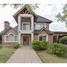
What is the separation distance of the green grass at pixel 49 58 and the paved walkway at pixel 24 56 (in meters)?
0.08

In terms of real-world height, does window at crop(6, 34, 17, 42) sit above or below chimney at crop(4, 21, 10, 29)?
below

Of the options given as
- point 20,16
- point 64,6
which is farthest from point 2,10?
point 64,6

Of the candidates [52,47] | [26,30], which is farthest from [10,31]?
[52,47]

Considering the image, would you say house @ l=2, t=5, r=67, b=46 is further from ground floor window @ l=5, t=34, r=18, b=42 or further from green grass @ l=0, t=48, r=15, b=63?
green grass @ l=0, t=48, r=15, b=63

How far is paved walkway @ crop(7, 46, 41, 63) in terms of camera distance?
129 inches

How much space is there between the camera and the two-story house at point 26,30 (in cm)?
341

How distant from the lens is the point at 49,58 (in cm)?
333

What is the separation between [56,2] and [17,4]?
2.14 ft

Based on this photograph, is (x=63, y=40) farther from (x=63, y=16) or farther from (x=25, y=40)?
(x=25, y=40)

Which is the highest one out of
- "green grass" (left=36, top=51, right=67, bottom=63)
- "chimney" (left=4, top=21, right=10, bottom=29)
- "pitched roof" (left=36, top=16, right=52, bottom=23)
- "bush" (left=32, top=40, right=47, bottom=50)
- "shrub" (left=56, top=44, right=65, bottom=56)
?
"pitched roof" (left=36, top=16, right=52, bottom=23)

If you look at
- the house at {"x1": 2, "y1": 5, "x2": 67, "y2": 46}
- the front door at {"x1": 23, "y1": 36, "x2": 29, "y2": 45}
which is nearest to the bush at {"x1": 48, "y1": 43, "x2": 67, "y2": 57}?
the house at {"x1": 2, "y1": 5, "x2": 67, "y2": 46}

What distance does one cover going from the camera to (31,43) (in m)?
3.47

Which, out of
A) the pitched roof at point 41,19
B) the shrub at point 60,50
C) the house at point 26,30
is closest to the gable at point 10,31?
the house at point 26,30

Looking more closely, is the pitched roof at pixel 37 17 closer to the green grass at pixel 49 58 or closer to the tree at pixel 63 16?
the tree at pixel 63 16
